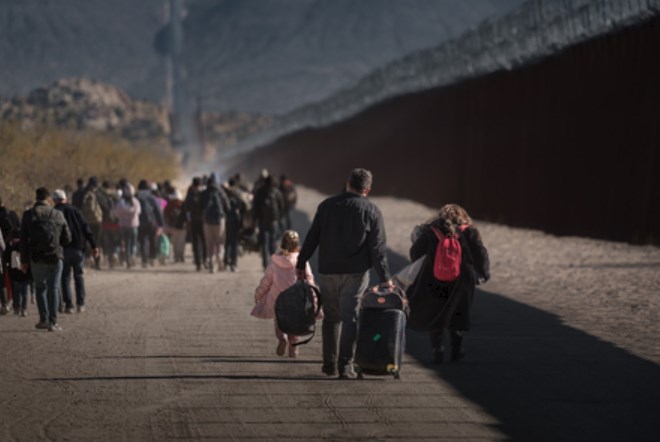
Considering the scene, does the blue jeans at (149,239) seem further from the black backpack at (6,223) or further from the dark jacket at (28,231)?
the dark jacket at (28,231)

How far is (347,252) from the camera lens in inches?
446

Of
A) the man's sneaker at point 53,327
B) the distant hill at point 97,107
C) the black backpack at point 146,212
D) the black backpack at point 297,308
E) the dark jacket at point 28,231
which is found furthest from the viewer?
the distant hill at point 97,107

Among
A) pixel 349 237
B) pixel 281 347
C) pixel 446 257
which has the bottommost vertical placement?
pixel 281 347

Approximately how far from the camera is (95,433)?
8.80 m

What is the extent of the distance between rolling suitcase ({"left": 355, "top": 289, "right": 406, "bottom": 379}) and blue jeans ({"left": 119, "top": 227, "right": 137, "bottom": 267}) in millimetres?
14611

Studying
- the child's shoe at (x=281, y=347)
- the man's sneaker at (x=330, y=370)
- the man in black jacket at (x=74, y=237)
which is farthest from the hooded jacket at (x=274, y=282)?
the man in black jacket at (x=74, y=237)

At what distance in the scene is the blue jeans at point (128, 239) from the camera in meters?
25.5

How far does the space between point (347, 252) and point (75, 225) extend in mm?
5795

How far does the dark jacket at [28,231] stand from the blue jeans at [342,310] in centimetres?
461

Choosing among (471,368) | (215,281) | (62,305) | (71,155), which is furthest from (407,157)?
(471,368)

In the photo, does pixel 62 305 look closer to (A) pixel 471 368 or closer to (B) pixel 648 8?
(A) pixel 471 368

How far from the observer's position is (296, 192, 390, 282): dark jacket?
37.2ft

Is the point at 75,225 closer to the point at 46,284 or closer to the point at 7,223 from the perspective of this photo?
the point at 7,223

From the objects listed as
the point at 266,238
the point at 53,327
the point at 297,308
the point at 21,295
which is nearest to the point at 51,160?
the point at 266,238
